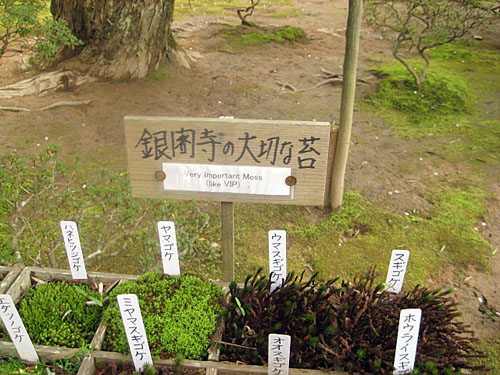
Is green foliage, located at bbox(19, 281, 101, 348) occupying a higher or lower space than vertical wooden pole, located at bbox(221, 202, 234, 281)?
lower

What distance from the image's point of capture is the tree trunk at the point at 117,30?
20.4ft

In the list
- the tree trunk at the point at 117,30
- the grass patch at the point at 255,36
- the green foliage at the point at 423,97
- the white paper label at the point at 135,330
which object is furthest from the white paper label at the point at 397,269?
the grass patch at the point at 255,36

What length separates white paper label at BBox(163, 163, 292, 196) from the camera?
2.07 metres

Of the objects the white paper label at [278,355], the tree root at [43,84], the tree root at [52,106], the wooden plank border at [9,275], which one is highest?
the white paper label at [278,355]

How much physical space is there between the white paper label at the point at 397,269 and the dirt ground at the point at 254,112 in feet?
4.83

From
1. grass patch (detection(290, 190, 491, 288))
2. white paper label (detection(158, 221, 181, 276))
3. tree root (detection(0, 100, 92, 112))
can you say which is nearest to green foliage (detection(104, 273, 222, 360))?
white paper label (detection(158, 221, 181, 276))

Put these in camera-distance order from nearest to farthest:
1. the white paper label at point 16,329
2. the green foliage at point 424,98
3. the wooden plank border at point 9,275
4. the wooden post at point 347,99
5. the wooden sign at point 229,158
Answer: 1. the white paper label at point 16,329
2. the wooden sign at point 229,158
3. the wooden plank border at point 9,275
4. the wooden post at point 347,99
5. the green foliage at point 424,98

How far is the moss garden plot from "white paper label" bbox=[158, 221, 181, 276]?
35 cm

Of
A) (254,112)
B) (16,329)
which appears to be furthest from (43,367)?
(254,112)

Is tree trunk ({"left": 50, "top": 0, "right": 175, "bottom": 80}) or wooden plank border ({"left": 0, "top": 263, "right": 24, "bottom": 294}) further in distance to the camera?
tree trunk ({"left": 50, "top": 0, "right": 175, "bottom": 80})

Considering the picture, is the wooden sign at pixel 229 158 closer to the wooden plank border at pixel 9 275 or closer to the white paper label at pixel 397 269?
the white paper label at pixel 397 269

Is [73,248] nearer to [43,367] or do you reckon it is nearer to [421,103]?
[43,367]

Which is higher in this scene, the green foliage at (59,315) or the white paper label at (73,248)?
the white paper label at (73,248)

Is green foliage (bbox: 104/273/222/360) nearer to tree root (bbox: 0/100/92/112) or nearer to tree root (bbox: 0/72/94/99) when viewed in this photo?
tree root (bbox: 0/100/92/112)
